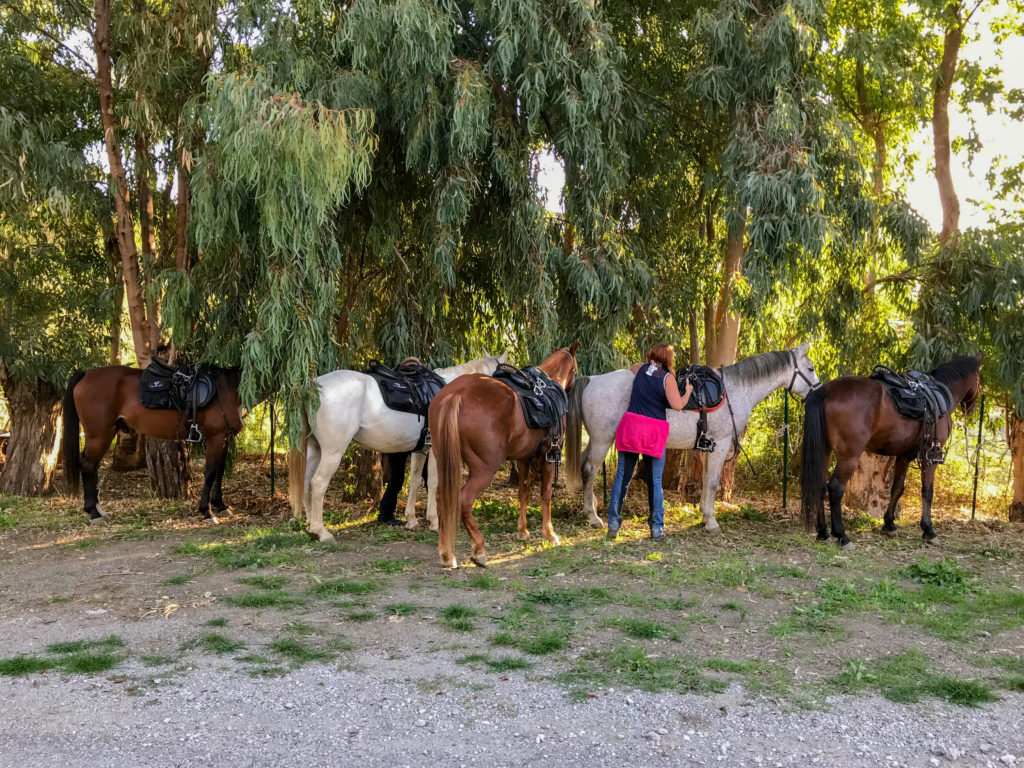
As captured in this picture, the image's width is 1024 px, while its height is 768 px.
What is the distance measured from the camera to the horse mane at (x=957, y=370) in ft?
25.9

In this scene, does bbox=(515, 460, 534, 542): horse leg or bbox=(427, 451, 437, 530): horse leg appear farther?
bbox=(427, 451, 437, 530): horse leg

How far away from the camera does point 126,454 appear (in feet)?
40.0

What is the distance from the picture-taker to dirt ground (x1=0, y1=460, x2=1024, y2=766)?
3.35 meters

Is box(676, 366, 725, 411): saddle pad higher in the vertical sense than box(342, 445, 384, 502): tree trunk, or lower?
higher

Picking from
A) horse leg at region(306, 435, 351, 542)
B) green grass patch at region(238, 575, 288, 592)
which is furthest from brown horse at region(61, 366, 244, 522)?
green grass patch at region(238, 575, 288, 592)

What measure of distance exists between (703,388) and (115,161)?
Result: 6.32 metres

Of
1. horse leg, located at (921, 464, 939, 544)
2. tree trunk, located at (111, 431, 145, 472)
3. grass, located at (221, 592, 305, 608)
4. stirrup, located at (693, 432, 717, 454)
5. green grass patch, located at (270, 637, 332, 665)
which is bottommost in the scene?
green grass patch, located at (270, 637, 332, 665)

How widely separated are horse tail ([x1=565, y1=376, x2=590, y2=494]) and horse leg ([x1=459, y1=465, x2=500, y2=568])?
178cm

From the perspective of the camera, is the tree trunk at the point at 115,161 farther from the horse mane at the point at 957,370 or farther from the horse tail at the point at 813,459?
the horse mane at the point at 957,370

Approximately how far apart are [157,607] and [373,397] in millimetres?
2668

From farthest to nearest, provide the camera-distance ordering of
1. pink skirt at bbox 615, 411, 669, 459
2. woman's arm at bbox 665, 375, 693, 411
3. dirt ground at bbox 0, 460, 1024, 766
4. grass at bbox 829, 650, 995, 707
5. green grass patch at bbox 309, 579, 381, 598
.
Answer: pink skirt at bbox 615, 411, 669, 459 → woman's arm at bbox 665, 375, 693, 411 → green grass patch at bbox 309, 579, 381, 598 → grass at bbox 829, 650, 995, 707 → dirt ground at bbox 0, 460, 1024, 766

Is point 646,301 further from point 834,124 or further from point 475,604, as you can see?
point 475,604

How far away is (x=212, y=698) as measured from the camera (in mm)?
3707

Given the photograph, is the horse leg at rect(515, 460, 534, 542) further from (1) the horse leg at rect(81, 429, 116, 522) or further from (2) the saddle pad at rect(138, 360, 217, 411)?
(1) the horse leg at rect(81, 429, 116, 522)
